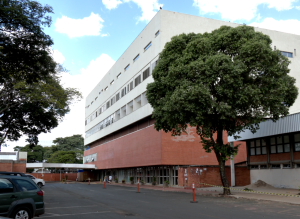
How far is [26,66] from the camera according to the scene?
53.0 ft

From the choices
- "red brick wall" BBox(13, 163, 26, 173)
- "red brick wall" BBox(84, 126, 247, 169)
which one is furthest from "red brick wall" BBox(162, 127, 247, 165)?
"red brick wall" BBox(13, 163, 26, 173)

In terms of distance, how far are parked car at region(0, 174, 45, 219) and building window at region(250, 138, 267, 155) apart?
880 inches

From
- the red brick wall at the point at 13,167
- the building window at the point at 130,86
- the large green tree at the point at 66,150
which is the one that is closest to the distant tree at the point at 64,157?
the large green tree at the point at 66,150

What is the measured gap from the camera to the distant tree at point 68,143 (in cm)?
9112

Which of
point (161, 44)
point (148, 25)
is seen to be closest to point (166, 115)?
point (161, 44)

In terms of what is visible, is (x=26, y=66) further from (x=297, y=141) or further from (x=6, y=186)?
(x=297, y=141)

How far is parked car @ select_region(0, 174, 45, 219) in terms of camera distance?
8.70 metres

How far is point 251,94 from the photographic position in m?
17.5

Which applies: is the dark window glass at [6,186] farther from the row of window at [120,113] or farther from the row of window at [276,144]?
the row of window at [120,113]

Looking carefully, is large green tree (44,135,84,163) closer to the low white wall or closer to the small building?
the small building

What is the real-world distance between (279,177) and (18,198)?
2241 centimetres

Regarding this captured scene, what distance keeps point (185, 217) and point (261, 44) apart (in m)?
11.7

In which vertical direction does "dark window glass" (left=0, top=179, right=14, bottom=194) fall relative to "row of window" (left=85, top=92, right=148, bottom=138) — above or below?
below

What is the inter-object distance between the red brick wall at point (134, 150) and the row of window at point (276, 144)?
11001mm
